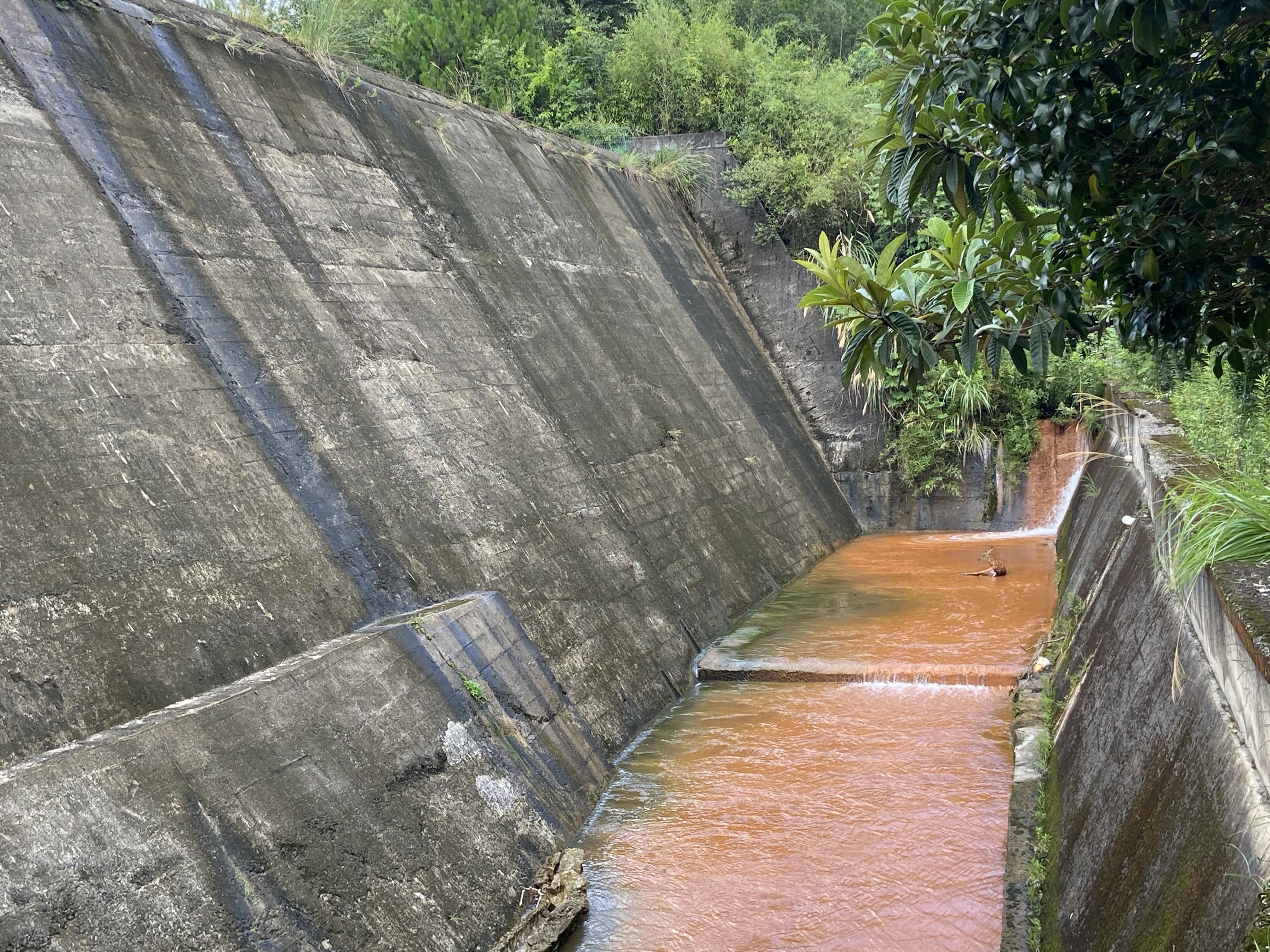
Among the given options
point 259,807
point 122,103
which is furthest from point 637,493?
point 259,807

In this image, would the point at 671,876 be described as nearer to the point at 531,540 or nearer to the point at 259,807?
the point at 259,807

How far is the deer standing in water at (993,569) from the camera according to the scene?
9.84 meters

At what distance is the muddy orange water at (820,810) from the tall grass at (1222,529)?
1.79 metres

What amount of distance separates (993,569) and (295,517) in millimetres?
6697

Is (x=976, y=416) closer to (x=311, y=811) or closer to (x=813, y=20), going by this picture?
(x=311, y=811)

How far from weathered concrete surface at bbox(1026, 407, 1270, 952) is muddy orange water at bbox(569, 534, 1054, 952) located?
52 cm

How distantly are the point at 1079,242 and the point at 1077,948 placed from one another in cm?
222

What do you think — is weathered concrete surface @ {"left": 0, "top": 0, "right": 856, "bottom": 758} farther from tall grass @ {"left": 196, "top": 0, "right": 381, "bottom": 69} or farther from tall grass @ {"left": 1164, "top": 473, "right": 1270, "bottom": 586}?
tall grass @ {"left": 1164, "top": 473, "right": 1270, "bottom": 586}

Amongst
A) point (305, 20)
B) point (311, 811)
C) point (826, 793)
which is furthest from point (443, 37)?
point (311, 811)

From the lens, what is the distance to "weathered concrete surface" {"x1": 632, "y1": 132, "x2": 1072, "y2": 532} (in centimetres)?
1287

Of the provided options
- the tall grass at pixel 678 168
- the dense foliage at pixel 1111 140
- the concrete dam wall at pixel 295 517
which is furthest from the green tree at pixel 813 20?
the dense foliage at pixel 1111 140

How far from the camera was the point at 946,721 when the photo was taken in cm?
639

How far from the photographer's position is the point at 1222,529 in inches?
130

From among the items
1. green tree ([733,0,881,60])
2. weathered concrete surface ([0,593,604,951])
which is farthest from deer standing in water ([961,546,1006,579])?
green tree ([733,0,881,60])
